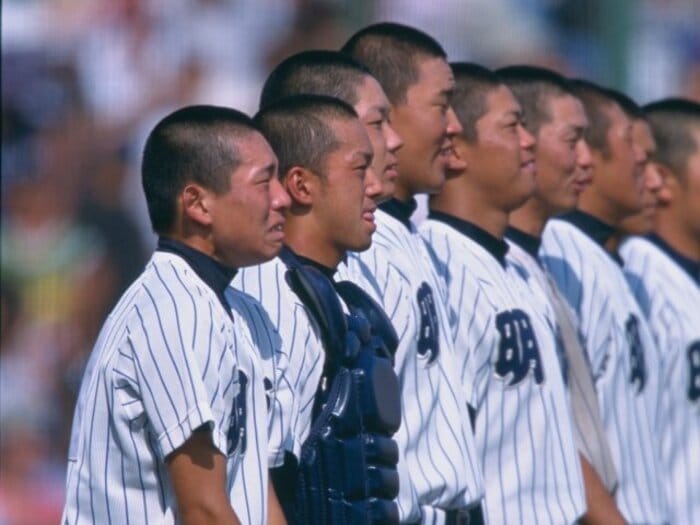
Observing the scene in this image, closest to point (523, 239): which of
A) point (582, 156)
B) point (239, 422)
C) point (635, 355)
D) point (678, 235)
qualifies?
point (582, 156)

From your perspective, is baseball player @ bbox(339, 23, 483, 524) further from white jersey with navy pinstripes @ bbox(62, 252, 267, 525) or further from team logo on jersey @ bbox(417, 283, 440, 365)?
white jersey with navy pinstripes @ bbox(62, 252, 267, 525)

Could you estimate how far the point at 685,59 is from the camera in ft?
30.2

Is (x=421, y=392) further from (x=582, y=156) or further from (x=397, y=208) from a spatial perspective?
(x=582, y=156)

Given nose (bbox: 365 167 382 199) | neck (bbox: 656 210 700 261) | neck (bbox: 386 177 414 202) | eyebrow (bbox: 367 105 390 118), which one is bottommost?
nose (bbox: 365 167 382 199)

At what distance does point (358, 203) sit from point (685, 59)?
503 cm

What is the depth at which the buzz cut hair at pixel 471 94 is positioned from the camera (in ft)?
18.1

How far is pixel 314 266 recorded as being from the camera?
4492mm

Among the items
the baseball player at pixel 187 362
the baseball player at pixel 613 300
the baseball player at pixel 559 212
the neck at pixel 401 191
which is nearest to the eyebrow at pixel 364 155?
the baseball player at pixel 187 362

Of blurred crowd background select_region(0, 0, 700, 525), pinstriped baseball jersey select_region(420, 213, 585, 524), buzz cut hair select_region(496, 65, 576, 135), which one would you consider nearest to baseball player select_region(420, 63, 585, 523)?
pinstriped baseball jersey select_region(420, 213, 585, 524)

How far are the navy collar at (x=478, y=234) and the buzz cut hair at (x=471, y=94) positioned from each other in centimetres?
23

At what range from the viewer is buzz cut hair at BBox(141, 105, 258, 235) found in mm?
4062

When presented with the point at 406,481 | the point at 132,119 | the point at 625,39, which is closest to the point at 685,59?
the point at 625,39

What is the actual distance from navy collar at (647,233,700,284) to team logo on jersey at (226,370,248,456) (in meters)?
3.37

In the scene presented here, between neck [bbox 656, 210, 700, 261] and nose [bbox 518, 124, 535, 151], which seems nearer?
nose [bbox 518, 124, 535, 151]
